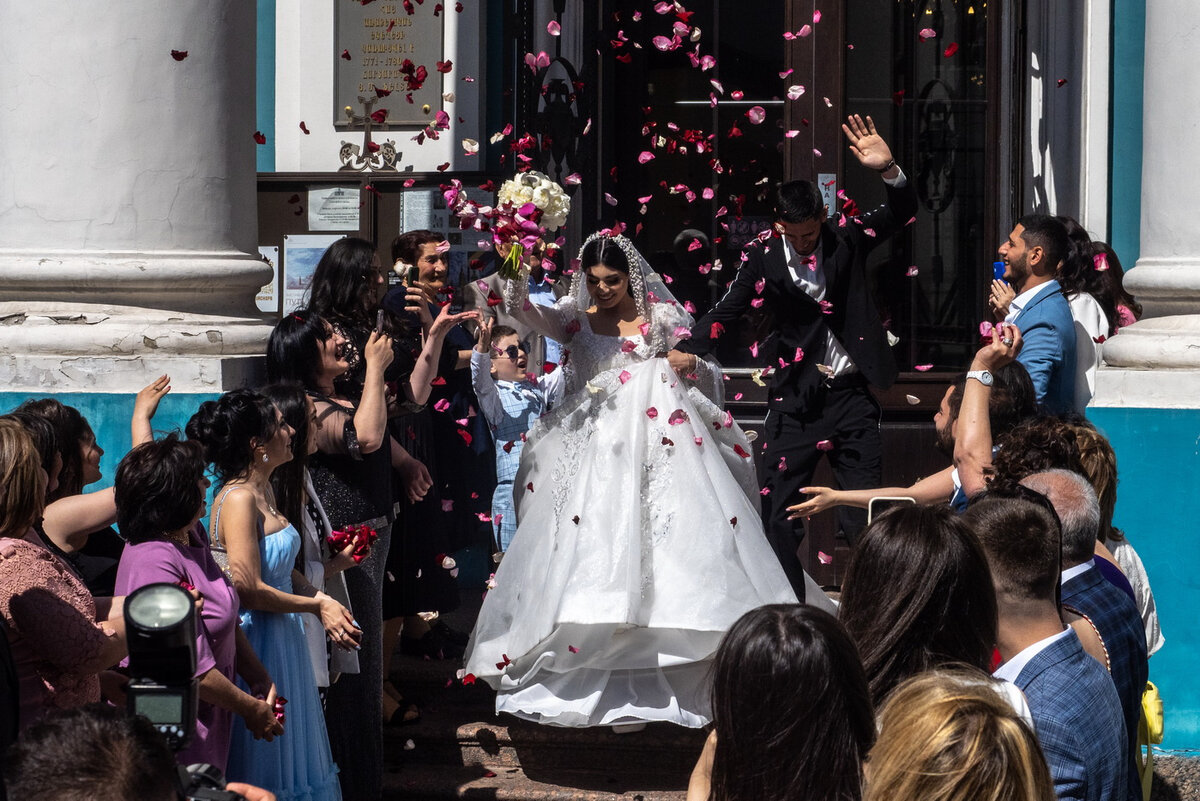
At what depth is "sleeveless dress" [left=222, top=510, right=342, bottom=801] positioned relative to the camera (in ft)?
12.2

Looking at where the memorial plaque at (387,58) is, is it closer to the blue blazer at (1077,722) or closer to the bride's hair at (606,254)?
the bride's hair at (606,254)

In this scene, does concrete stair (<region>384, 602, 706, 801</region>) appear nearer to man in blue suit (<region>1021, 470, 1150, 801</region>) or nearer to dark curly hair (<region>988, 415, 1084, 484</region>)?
dark curly hair (<region>988, 415, 1084, 484</region>)

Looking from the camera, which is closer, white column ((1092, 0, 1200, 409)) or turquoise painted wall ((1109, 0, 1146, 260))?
white column ((1092, 0, 1200, 409))

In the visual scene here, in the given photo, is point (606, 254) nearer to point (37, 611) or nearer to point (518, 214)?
point (518, 214)

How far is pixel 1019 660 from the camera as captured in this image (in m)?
2.50

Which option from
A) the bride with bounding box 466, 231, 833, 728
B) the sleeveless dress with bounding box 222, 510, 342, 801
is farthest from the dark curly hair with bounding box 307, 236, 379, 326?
the sleeveless dress with bounding box 222, 510, 342, 801

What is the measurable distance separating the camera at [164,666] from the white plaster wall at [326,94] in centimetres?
494

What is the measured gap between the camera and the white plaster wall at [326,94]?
21.8 feet

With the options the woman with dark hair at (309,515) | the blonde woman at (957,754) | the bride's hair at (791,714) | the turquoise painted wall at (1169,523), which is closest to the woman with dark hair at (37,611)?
the woman with dark hair at (309,515)

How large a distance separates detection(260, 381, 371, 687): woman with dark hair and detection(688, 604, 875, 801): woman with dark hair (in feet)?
6.71

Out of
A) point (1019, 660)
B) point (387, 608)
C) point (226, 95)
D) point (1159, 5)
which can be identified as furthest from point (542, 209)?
point (1019, 660)

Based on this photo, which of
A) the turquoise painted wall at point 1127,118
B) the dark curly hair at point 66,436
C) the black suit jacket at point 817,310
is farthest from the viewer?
the turquoise painted wall at point 1127,118

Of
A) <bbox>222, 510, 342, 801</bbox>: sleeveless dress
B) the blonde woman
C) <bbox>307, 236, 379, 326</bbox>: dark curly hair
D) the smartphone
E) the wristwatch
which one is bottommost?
<bbox>222, 510, 342, 801</bbox>: sleeveless dress

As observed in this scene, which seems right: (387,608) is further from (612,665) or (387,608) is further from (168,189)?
(168,189)
